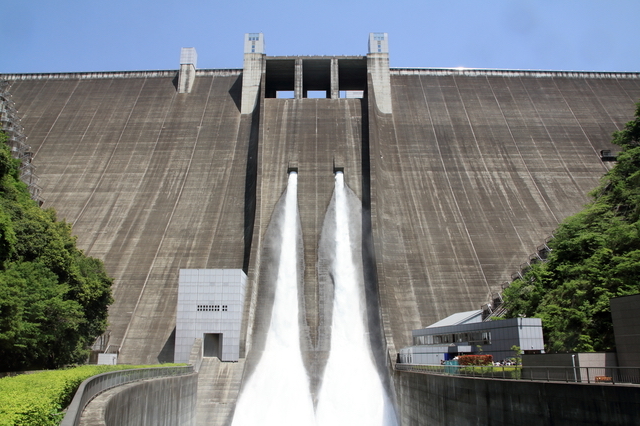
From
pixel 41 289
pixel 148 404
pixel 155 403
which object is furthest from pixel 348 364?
pixel 41 289

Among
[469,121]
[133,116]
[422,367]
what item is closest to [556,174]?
[469,121]

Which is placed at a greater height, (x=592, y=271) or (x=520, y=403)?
(x=592, y=271)

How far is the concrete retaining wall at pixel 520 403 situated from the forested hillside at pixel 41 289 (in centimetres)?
1466

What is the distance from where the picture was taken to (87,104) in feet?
159

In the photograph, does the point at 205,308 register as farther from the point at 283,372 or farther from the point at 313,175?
the point at 313,175

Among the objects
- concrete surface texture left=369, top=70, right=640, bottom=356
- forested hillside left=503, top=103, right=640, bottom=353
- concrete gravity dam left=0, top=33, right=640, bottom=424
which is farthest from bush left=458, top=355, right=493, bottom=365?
concrete surface texture left=369, top=70, right=640, bottom=356

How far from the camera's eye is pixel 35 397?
898cm

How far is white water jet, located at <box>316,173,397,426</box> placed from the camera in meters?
26.7

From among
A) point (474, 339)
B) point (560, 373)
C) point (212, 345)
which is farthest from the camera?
point (212, 345)

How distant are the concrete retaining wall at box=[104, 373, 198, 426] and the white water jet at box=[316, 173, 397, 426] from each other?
20.4 ft

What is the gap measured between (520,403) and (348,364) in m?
16.7

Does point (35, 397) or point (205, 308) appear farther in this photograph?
point (205, 308)

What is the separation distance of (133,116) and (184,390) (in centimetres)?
2914

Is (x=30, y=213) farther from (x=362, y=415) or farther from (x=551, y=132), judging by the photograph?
(x=551, y=132)
